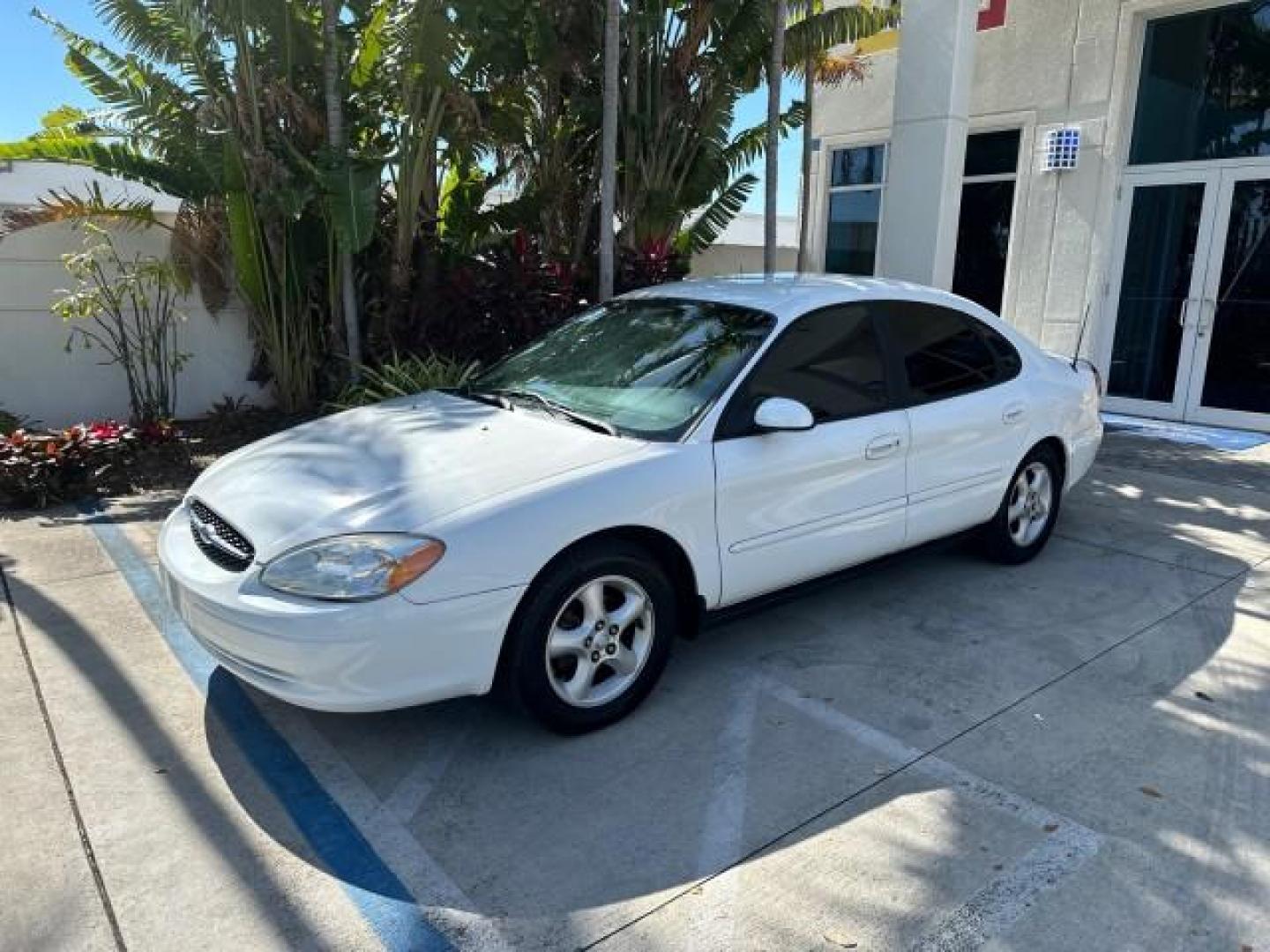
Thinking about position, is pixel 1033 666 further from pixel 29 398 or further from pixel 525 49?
pixel 29 398

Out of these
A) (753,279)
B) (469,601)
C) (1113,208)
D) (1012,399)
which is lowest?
(469,601)

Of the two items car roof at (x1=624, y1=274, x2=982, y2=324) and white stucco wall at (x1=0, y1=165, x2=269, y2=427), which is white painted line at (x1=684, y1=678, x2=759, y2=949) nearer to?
car roof at (x1=624, y1=274, x2=982, y2=324)

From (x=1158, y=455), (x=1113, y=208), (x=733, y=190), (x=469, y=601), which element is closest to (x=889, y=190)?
(x=733, y=190)

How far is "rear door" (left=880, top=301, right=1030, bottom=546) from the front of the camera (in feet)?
14.6

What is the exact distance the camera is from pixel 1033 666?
4.06 m

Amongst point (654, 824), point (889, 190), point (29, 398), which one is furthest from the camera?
point (889, 190)

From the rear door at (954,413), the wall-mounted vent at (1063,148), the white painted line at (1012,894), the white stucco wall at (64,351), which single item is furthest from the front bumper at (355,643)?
the wall-mounted vent at (1063,148)

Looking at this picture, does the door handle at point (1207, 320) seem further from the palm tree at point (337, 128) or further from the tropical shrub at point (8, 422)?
the tropical shrub at point (8, 422)

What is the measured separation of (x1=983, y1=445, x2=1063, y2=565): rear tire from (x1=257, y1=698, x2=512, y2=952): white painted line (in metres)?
3.55

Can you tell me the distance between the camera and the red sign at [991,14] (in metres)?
10.7

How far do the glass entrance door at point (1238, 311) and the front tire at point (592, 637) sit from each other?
27.4 feet

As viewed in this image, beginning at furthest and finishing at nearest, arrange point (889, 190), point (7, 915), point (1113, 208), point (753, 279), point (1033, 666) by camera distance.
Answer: point (1113, 208) < point (889, 190) < point (753, 279) < point (1033, 666) < point (7, 915)

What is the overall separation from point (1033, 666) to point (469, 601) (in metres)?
2.55

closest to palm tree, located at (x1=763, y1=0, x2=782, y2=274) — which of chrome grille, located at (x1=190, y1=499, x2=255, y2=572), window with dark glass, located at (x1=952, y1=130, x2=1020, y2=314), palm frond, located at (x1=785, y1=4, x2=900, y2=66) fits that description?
palm frond, located at (x1=785, y1=4, x2=900, y2=66)
